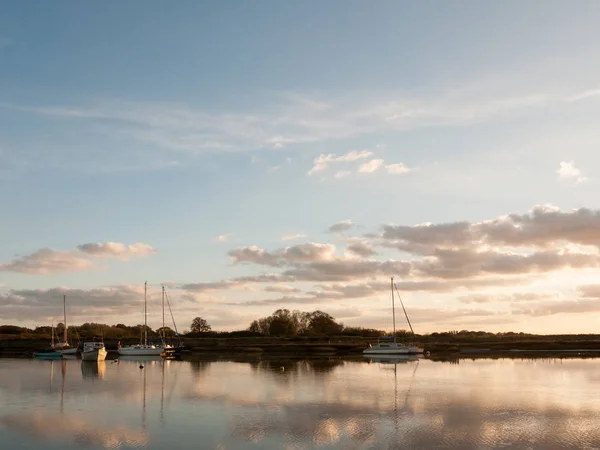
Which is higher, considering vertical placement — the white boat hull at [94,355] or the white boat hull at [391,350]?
the white boat hull at [94,355]

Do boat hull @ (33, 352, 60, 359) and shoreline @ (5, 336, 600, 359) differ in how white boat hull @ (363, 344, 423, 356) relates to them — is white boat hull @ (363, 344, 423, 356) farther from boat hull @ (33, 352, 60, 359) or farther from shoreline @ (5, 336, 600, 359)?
boat hull @ (33, 352, 60, 359)

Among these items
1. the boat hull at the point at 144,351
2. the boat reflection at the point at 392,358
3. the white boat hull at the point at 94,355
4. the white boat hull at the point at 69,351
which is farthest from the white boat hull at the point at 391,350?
the white boat hull at the point at 69,351

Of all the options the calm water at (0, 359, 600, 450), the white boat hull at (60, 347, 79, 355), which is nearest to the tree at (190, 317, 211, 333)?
the white boat hull at (60, 347, 79, 355)

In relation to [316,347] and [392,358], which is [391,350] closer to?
[392,358]

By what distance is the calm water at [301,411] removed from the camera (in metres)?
27.5

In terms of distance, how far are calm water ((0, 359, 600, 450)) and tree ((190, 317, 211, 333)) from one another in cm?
10756

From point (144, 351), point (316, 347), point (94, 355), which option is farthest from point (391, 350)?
point (94, 355)

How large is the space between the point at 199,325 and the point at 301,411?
137 meters

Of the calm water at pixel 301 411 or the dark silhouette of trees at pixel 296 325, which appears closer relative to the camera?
the calm water at pixel 301 411

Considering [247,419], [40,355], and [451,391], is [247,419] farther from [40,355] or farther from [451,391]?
[40,355]

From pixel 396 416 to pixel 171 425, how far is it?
1190 centimetres

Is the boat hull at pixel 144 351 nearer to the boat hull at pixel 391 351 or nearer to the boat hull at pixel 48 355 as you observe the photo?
the boat hull at pixel 48 355

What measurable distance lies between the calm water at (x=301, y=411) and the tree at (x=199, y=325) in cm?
10756

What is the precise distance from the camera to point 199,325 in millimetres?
169375
